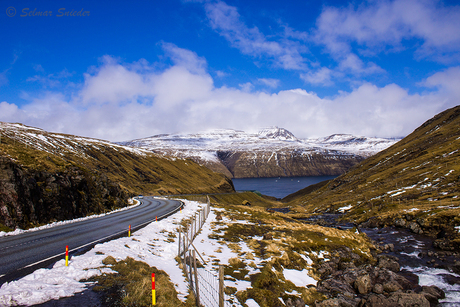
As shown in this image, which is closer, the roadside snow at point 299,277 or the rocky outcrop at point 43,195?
the roadside snow at point 299,277

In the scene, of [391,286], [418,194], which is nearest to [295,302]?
[391,286]

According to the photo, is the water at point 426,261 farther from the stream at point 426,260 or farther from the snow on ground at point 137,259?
the snow on ground at point 137,259

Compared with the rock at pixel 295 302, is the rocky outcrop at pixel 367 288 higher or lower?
lower

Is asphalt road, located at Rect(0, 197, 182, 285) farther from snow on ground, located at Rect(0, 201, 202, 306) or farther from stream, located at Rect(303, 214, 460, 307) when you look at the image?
stream, located at Rect(303, 214, 460, 307)

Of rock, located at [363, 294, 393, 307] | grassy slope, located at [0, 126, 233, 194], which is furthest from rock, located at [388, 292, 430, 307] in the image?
grassy slope, located at [0, 126, 233, 194]

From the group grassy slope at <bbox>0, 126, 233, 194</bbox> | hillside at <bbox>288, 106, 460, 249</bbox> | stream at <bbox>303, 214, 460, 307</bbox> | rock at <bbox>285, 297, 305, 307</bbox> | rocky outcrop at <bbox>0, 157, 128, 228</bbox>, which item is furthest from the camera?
grassy slope at <bbox>0, 126, 233, 194</bbox>

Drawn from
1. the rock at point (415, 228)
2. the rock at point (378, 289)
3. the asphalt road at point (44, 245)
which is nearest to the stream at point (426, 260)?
the rock at point (415, 228)

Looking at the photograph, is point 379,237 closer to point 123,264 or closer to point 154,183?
point 123,264

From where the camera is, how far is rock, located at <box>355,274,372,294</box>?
19141mm

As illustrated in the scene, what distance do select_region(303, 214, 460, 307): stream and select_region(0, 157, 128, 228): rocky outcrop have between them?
38101 mm

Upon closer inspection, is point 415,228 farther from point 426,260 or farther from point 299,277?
point 299,277

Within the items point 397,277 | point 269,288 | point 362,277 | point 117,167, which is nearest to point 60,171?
point 269,288

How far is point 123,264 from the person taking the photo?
44.7ft

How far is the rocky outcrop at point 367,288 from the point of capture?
54.9 ft
